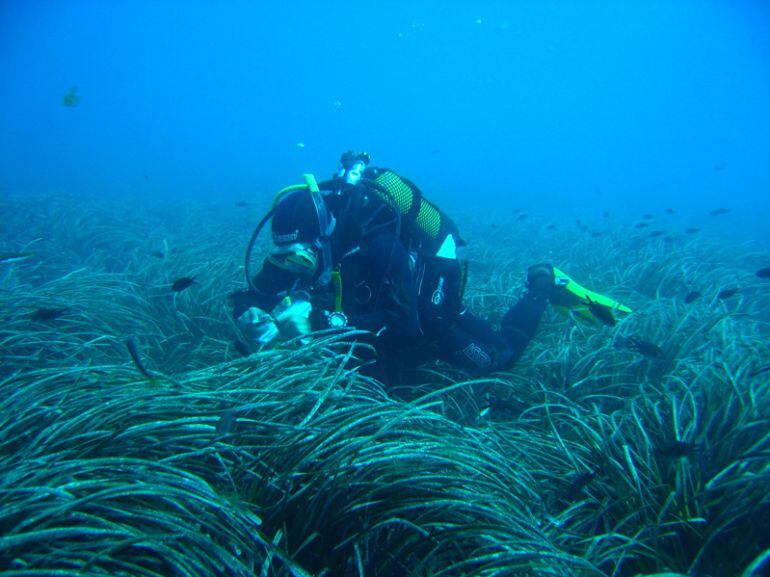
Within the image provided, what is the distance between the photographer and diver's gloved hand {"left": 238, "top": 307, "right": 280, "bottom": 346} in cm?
241

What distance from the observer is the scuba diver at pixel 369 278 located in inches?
107

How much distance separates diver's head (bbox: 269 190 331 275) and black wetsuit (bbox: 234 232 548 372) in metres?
0.17

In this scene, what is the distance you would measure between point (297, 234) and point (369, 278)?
26.2 inches

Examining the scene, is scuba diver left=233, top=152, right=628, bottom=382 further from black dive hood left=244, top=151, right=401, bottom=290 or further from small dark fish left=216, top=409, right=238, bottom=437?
small dark fish left=216, top=409, right=238, bottom=437

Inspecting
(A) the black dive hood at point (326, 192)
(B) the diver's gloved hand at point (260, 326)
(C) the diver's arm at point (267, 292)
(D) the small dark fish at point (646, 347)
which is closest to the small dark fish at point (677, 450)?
(D) the small dark fish at point (646, 347)

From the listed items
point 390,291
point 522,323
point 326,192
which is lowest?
point 522,323

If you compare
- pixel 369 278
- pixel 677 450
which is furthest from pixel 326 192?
pixel 677 450

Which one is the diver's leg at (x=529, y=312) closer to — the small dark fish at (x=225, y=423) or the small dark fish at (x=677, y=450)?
the small dark fish at (x=677, y=450)

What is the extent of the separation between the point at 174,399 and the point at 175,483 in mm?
585

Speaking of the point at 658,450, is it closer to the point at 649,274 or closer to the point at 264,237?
the point at 649,274

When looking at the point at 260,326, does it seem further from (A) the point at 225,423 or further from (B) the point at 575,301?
(B) the point at 575,301

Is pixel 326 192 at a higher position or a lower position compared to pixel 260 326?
higher

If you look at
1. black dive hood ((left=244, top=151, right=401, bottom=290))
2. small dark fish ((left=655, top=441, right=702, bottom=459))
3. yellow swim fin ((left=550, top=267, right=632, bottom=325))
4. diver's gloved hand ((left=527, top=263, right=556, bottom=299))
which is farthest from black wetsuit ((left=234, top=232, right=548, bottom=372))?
small dark fish ((left=655, top=441, right=702, bottom=459))

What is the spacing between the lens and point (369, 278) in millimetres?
2855
